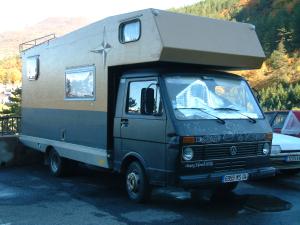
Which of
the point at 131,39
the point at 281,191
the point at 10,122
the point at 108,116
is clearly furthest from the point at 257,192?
the point at 10,122

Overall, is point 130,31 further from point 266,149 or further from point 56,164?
point 56,164

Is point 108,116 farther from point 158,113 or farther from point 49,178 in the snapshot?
point 49,178

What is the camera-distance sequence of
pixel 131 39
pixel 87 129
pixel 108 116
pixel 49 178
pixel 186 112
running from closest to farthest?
pixel 186 112 < pixel 131 39 < pixel 108 116 < pixel 87 129 < pixel 49 178

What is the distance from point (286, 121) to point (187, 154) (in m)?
4.88

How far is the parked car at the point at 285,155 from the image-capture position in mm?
9000

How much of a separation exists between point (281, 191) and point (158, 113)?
301 centimetres

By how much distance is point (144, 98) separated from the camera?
7.18 m

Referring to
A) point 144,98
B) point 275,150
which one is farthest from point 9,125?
point 275,150

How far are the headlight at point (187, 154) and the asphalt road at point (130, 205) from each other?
0.82m

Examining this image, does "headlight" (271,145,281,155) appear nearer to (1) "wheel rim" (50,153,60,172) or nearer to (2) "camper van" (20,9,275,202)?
(2) "camper van" (20,9,275,202)

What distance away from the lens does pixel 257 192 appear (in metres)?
8.27

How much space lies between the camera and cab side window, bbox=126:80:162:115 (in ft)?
23.0

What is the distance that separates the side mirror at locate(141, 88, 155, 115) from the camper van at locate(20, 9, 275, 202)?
0.6 inches

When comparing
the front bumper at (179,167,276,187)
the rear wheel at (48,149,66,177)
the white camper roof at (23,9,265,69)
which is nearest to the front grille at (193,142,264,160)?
the front bumper at (179,167,276,187)
